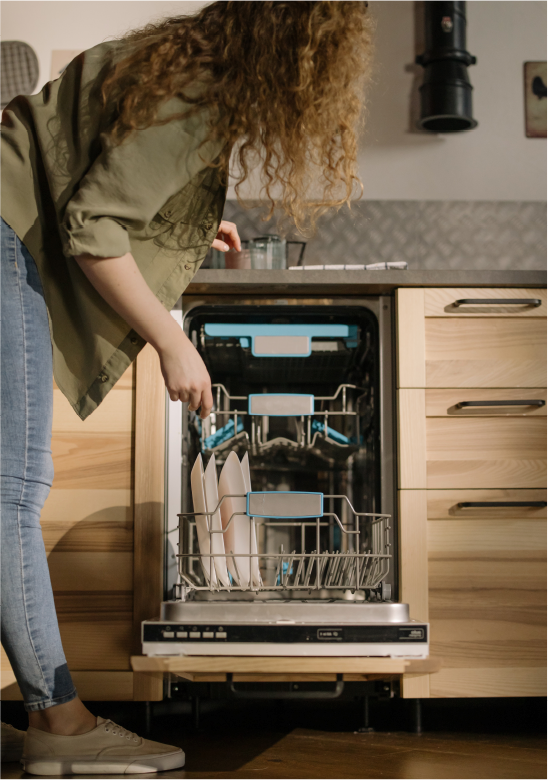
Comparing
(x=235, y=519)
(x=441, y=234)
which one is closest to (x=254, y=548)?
(x=235, y=519)

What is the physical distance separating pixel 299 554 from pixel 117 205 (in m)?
0.68

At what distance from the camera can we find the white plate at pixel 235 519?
1482 millimetres

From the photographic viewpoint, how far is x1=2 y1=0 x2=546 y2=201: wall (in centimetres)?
243

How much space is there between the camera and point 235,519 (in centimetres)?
149

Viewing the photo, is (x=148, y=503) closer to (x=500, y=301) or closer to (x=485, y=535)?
(x=485, y=535)

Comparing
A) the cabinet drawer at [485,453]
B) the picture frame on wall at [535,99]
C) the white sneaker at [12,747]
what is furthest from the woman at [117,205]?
the picture frame on wall at [535,99]

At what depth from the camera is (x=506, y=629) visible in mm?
1609

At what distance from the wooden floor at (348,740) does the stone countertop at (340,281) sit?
0.98m

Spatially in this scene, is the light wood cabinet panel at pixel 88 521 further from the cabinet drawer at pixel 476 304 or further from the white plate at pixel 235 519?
the cabinet drawer at pixel 476 304

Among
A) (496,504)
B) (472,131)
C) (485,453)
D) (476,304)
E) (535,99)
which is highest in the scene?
(535,99)

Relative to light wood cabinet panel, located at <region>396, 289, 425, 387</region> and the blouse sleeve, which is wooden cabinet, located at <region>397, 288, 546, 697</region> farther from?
the blouse sleeve

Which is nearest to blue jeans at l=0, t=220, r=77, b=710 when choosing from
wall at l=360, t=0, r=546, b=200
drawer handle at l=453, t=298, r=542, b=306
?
drawer handle at l=453, t=298, r=542, b=306

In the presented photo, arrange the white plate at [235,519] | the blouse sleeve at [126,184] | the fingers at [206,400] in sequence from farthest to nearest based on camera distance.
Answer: the white plate at [235,519] < the fingers at [206,400] < the blouse sleeve at [126,184]

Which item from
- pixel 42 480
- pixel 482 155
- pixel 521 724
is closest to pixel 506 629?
pixel 521 724
